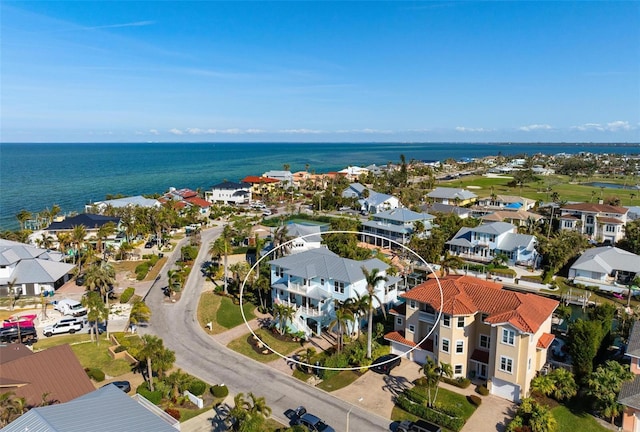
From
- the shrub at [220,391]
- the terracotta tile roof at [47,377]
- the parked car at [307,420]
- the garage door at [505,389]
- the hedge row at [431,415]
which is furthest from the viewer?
the shrub at [220,391]

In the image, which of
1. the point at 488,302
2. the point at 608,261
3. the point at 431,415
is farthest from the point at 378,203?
the point at 431,415

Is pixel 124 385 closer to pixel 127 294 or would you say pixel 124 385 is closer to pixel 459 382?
pixel 127 294

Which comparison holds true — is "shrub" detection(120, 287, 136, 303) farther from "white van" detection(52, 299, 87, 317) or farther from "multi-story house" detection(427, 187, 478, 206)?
"multi-story house" detection(427, 187, 478, 206)

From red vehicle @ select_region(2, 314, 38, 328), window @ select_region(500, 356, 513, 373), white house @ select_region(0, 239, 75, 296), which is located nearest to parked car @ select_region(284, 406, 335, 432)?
window @ select_region(500, 356, 513, 373)

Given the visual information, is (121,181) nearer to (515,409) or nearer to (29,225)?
(29,225)

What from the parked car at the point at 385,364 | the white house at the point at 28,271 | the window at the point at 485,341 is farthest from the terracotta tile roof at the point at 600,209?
the white house at the point at 28,271

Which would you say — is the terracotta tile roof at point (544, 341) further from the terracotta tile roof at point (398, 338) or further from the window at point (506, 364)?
the terracotta tile roof at point (398, 338)

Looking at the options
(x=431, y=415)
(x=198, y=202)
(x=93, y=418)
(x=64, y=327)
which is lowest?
(x=64, y=327)
